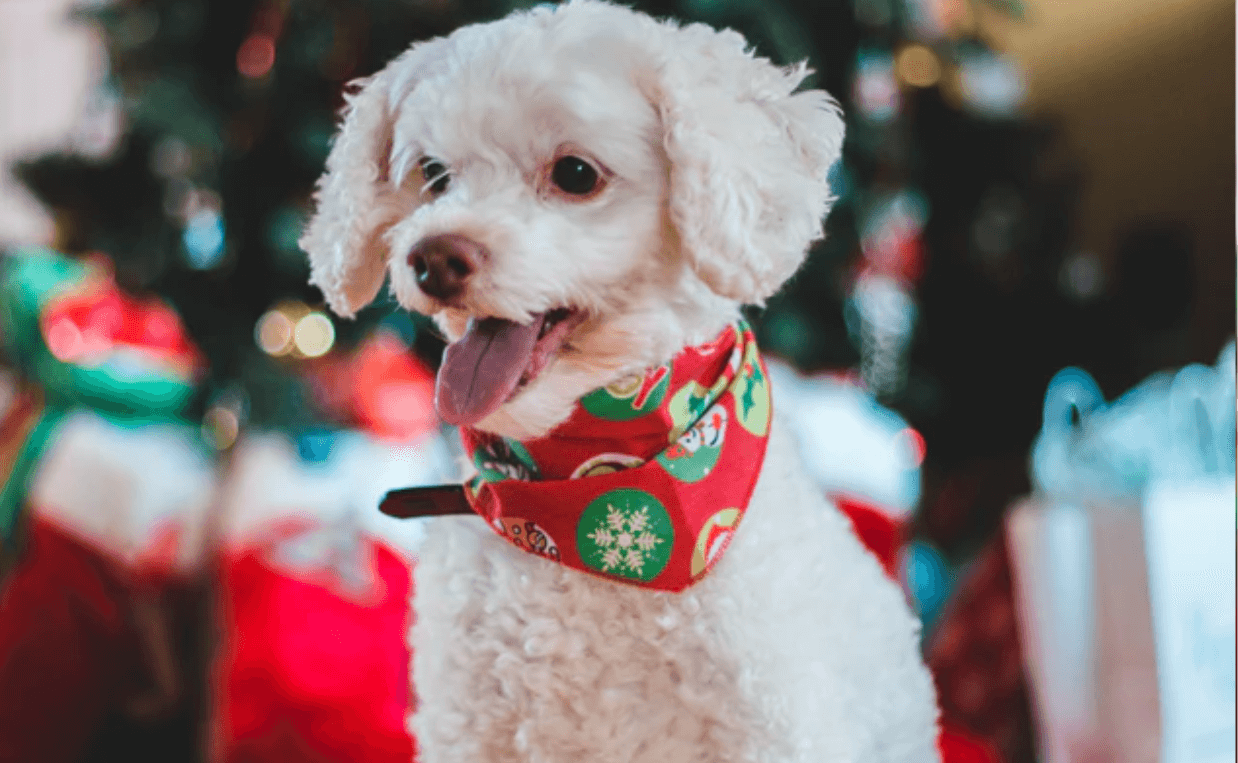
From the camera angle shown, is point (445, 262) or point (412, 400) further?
point (412, 400)

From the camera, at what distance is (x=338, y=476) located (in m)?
1.48

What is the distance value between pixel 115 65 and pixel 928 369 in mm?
1511

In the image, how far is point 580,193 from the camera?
562 mm

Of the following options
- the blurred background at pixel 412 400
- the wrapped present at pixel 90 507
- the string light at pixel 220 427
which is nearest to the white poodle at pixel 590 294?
the blurred background at pixel 412 400

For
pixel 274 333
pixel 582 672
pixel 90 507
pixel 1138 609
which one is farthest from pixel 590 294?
pixel 90 507

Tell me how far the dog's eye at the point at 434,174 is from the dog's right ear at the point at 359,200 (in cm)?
2

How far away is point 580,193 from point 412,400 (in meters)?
1.14

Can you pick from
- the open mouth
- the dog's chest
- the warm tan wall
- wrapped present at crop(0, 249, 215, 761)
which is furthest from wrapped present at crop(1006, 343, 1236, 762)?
the warm tan wall

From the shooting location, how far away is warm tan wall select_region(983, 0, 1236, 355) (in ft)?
7.76

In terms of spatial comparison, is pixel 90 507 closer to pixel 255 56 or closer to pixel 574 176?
pixel 255 56

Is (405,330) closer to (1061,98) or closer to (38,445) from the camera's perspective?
(38,445)

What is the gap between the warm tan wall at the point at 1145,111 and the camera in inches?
93.1

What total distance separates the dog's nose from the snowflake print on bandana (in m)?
0.15

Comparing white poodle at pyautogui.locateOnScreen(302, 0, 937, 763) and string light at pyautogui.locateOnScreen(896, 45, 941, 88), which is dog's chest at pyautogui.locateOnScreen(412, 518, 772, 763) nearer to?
white poodle at pyautogui.locateOnScreen(302, 0, 937, 763)
